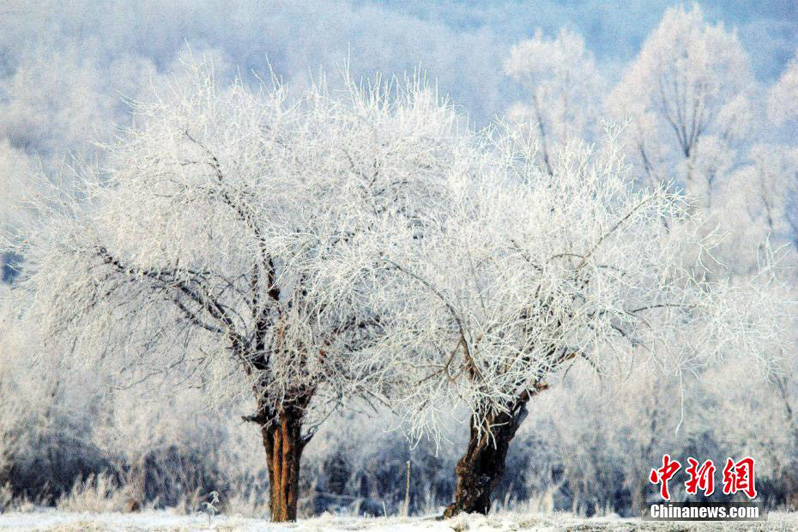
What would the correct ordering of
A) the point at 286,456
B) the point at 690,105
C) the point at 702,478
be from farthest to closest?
the point at 690,105 → the point at 286,456 → the point at 702,478

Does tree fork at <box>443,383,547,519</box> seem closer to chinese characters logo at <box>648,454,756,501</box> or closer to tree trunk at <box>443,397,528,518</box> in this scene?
tree trunk at <box>443,397,528,518</box>

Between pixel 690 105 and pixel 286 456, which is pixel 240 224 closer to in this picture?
pixel 286 456

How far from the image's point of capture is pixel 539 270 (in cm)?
682

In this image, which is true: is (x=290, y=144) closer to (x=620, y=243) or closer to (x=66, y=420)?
(x=620, y=243)

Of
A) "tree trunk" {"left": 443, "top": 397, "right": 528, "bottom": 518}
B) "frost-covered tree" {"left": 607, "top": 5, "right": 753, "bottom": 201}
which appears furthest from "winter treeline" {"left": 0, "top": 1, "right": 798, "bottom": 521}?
"frost-covered tree" {"left": 607, "top": 5, "right": 753, "bottom": 201}

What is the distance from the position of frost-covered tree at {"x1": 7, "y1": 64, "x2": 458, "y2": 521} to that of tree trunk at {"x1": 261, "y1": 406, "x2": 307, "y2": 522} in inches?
1.2

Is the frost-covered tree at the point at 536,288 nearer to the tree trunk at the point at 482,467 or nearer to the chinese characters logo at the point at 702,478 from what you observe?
the tree trunk at the point at 482,467

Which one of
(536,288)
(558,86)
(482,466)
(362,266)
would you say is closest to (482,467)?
(482,466)

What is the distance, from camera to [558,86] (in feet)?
82.9

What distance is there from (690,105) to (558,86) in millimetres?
4419

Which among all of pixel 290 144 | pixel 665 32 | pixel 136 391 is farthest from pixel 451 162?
pixel 665 32

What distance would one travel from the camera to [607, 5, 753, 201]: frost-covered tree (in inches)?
950

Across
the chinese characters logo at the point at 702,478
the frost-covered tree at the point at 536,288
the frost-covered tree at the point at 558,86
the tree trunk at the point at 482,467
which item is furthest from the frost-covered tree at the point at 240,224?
the frost-covered tree at the point at 558,86

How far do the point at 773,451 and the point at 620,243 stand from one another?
15335 mm
